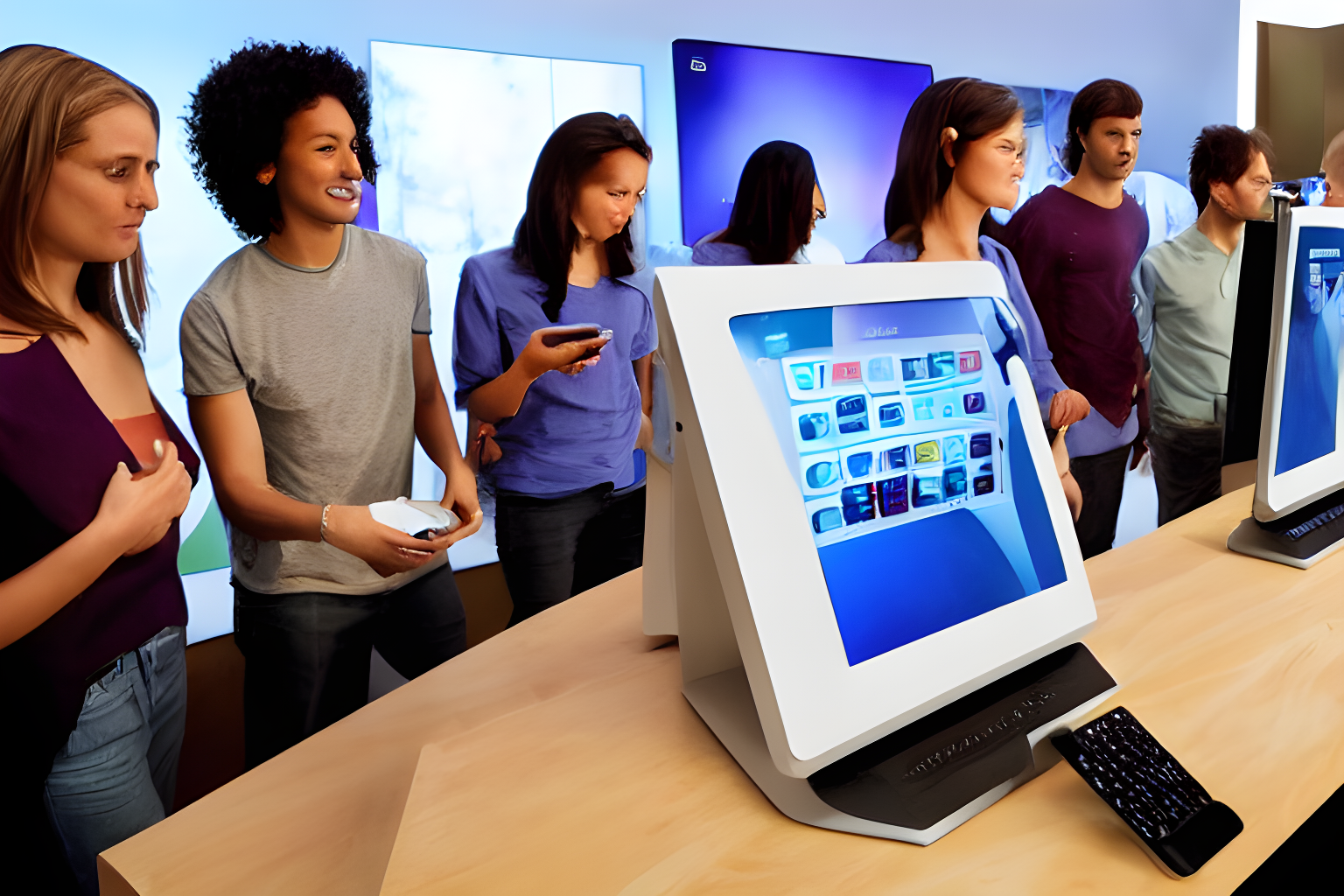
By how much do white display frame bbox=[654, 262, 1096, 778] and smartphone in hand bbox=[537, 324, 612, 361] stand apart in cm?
141

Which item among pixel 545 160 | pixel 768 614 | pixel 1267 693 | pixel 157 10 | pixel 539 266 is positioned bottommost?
pixel 1267 693

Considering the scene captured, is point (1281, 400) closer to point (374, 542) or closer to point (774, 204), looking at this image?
point (774, 204)

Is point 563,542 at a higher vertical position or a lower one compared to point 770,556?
lower

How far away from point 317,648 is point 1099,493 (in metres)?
2.84

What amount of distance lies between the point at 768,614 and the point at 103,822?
4.89 feet

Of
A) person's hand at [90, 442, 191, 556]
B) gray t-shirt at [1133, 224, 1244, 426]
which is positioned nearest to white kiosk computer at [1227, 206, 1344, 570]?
person's hand at [90, 442, 191, 556]

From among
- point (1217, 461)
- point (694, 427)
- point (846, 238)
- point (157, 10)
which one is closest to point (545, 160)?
point (157, 10)

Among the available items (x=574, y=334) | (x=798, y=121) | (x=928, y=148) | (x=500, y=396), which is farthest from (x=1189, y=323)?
(x=500, y=396)

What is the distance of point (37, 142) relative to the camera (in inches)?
53.6

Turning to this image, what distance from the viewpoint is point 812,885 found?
0.63 meters

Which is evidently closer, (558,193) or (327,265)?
(327,265)

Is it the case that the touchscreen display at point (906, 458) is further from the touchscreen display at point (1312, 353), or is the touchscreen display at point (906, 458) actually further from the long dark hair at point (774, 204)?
the long dark hair at point (774, 204)

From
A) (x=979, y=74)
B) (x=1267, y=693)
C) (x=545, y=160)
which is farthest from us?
(x=979, y=74)

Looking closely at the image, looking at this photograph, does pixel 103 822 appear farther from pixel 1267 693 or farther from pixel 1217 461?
pixel 1217 461
